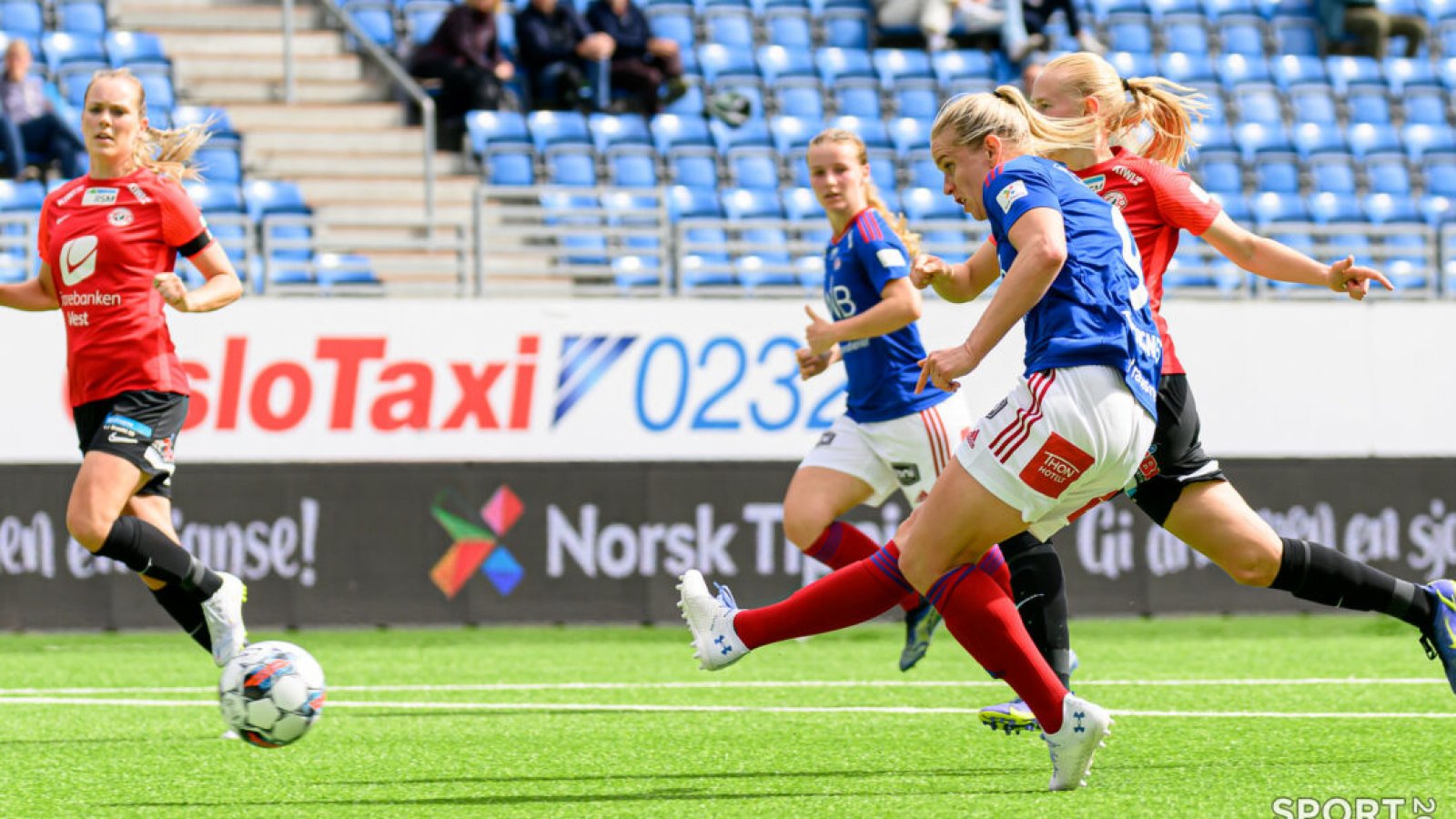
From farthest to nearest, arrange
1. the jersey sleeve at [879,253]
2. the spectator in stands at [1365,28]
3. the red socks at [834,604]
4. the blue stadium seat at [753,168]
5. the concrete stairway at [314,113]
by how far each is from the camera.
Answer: the spectator in stands at [1365,28]
the blue stadium seat at [753,168]
the concrete stairway at [314,113]
the jersey sleeve at [879,253]
the red socks at [834,604]

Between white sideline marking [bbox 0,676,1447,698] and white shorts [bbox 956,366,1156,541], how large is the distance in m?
3.22

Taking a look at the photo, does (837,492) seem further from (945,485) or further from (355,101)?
(355,101)

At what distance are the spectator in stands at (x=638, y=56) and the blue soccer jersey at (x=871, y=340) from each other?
345 inches

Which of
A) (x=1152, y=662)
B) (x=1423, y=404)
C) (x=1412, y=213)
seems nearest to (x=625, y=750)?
(x=1152, y=662)

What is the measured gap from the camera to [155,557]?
6.62 m

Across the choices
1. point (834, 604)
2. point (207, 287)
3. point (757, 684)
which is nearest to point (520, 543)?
point (757, 684)

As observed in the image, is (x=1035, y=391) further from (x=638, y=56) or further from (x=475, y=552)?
(x=638, y=56)

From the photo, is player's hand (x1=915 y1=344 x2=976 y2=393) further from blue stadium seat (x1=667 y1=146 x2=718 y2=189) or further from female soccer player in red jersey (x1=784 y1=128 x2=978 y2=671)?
blue stadium seat (x1=667 y1=146 x2=718 y2=189)

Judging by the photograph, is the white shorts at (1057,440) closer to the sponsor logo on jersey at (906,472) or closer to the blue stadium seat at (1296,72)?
the sponsor logo on jersey at (906,472)

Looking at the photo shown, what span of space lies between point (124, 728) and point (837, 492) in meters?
2.65

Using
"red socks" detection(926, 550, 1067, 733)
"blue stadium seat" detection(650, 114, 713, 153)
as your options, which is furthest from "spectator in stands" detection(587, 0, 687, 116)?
"red socks" detection(926, 550, 1067, 733)

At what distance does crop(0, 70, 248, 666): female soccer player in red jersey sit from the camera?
21.8 ft

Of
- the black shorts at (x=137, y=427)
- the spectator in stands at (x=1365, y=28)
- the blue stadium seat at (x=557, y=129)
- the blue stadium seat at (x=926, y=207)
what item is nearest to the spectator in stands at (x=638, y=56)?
the blue stadium seat at (x=557, y=129)

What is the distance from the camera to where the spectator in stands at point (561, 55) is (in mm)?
15734
